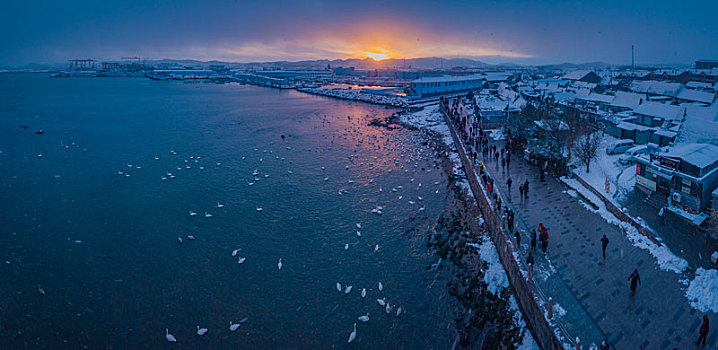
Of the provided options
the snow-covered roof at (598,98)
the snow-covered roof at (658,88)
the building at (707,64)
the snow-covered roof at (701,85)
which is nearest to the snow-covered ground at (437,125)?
the snow-covered roof at (598,98)

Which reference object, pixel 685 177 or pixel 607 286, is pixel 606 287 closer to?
pixel 607 286

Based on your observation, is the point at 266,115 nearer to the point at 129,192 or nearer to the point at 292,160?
the point at 292,160

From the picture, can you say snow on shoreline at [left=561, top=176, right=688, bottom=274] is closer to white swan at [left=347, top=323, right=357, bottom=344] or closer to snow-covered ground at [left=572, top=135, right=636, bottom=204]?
snow-covered ground at [left=572, top=135, right=636, bottom=204]

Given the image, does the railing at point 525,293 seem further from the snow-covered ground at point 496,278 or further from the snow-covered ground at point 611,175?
the snow-covered ground at point 611,175

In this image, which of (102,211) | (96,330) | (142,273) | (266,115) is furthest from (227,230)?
(266,115)

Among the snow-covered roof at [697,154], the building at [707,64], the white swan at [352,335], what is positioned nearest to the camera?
the white swan at [352,335]

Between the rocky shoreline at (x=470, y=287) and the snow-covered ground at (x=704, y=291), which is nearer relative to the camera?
the snow-covered ground at (x=704, y=291)
